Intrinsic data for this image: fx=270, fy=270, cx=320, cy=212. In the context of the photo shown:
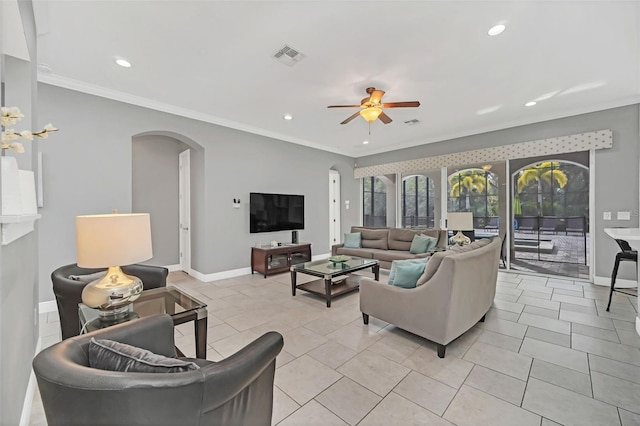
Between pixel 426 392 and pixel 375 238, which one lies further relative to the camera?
pixel 375 238

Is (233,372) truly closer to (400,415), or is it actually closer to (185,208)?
(400,415)

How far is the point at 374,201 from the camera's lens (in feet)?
25.7

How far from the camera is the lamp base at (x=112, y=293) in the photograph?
160cm

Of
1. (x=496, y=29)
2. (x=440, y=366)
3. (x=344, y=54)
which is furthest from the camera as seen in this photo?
(x=344, y=54)

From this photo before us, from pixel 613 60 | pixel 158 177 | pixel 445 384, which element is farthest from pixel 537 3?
pixel 158 177

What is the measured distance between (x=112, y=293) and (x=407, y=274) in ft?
7.72

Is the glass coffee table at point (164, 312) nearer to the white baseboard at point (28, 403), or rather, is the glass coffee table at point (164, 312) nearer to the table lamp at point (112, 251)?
the table lamp at point (112, 251)

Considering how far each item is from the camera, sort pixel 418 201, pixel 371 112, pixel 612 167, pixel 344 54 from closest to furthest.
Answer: pixel 344 54 → pixel 371 112 → pixel 612 167 → pixel 418 201

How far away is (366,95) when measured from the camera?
3.88 metres

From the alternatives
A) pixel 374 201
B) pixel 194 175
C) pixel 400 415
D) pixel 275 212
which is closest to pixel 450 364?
pixel 400 415

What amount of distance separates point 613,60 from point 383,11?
2.90 meters

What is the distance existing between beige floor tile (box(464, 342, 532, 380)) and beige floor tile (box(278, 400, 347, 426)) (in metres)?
1.32

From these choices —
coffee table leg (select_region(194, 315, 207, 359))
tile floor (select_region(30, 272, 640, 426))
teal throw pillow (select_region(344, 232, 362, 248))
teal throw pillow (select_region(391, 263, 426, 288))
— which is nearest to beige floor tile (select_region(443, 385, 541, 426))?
tile floor (select_region(30, 272, 640, 426))

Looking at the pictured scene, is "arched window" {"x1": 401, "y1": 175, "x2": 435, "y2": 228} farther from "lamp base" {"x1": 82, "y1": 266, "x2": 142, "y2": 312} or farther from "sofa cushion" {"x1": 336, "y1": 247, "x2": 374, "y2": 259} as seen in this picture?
"lamp base" {"x1": 82, "y1": 266, "x2": 142, "y2": 312}
